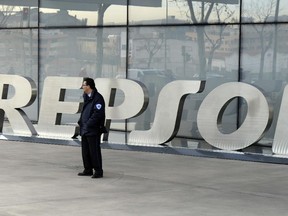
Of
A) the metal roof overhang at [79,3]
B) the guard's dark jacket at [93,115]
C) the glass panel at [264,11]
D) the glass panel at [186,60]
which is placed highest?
the metal roof overhang at [79,3]

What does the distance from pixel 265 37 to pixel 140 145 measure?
474cm

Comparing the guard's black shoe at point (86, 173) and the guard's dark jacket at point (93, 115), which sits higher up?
the guard's dark jacket at point (93, 115)

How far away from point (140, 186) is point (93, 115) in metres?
1.71

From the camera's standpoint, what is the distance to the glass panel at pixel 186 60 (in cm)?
1986

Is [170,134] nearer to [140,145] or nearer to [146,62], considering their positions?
[140,145]

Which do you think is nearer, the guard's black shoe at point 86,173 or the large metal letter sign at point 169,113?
the guard's black shoe at point 86,173

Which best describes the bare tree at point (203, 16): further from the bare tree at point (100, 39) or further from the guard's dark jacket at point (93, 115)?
the guard's dark jacket at point (93, 115)

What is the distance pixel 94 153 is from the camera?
12922 mm

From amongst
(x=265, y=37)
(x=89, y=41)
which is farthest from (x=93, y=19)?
(x=265, y=37)

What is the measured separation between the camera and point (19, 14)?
1032 inches

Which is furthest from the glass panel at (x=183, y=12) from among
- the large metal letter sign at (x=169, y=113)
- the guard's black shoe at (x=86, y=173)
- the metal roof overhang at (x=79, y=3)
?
the guard's black shoe at (x=86, y=173)

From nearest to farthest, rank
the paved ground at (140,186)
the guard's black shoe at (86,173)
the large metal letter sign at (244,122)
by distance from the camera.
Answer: the paved ground at (140,186) < the guard's black shoe at (86,173) < the large metal letter sign at (244,122)

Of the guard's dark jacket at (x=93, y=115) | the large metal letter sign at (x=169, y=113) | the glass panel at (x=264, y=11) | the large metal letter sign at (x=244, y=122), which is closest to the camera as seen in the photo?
the guard's dark jacket at (x=93, y=115)

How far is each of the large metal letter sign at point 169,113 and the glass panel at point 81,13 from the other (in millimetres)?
5683
